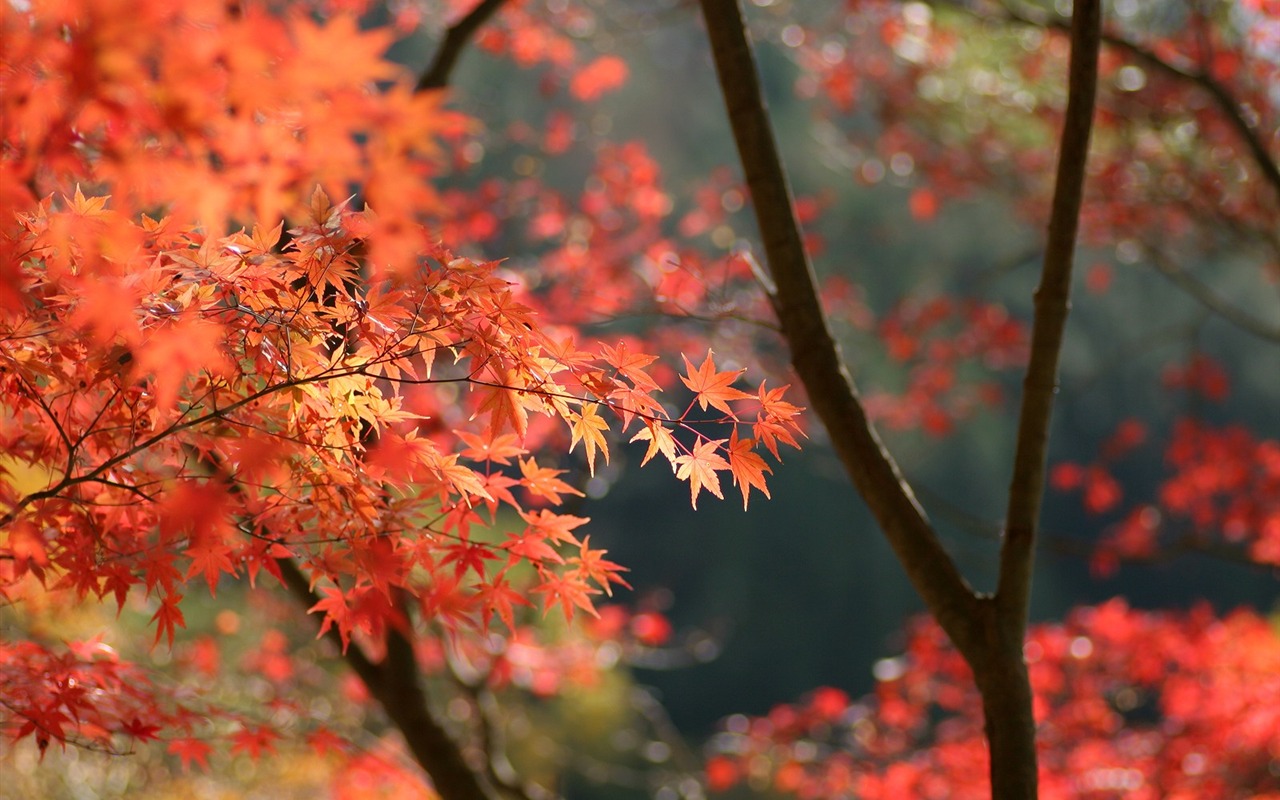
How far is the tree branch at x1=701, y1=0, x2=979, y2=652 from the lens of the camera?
1712mm

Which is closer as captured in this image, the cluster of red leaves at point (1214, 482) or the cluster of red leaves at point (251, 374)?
the cluster of red leaves at point (251, 374)

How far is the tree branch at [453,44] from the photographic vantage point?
2545 millimetres

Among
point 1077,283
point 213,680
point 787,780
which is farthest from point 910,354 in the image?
point 1077,283

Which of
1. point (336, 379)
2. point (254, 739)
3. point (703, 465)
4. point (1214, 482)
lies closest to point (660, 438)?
point (703, 465)

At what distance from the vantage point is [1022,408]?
1.76m

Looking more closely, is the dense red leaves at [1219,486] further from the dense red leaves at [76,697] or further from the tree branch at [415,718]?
the dense red leaves at [76,697]

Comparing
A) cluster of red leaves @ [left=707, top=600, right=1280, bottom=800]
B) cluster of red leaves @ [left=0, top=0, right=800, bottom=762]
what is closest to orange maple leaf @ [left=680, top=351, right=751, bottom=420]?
cluster of red leaves @ [left=0, top=0, right=800, bottom=762]

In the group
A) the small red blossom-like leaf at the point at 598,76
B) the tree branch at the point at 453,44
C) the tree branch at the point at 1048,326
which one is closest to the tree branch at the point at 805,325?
the tree branch at the point at 1048,326

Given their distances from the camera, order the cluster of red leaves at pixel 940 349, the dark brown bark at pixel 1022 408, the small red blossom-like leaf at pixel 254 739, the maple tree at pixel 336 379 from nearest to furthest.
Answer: the maple tree at pixel 336 379 → the dark brown bark at pixel 1022 408 → the small red blossom-like leaf at pixel 254 739 → the cluster of red leaves at pixel 940 349

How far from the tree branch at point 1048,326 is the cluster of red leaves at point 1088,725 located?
8.02 ft

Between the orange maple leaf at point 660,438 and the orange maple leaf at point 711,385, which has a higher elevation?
the orange maple leaf at point 711,385

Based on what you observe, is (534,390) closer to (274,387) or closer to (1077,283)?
(274,387)

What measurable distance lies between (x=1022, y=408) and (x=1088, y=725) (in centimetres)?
370

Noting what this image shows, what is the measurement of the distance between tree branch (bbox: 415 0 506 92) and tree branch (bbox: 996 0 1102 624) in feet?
4.80
